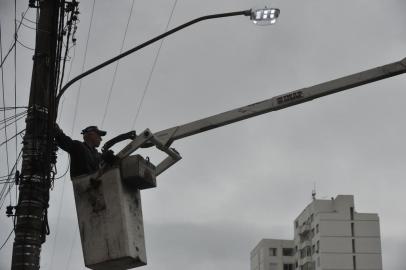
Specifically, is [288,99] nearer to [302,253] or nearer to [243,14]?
[243,14]

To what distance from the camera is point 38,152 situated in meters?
9.16

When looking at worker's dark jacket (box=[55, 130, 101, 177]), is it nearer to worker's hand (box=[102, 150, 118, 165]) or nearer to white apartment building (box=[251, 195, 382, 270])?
worker's hand (box=[102, 150, 118, 165])

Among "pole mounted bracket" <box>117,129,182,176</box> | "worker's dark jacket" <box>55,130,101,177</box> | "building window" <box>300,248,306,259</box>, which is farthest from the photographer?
"building window" <box>300,248,306,259</box>

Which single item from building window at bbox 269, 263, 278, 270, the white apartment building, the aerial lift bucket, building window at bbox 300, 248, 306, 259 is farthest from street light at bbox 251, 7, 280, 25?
building window at bbox 269, 263, 278, 270

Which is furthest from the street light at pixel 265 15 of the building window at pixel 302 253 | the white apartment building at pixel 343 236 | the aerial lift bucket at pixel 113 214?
the building window at pixel 302 253

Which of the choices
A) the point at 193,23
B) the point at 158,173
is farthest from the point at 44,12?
the point at 158,173

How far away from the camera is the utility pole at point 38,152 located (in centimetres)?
863

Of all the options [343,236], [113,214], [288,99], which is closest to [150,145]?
[113,214]

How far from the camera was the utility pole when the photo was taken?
8633mm

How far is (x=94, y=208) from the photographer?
7.82 meters

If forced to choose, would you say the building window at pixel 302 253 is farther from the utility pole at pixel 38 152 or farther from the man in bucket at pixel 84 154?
the man in bucket at pixel 84 154

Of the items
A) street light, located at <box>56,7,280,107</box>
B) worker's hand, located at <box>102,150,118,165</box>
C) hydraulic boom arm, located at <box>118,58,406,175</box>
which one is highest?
street light, located at <box>56,7,280,107</box>

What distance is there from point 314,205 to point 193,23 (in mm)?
77845

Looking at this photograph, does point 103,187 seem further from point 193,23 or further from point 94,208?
point 193,23
